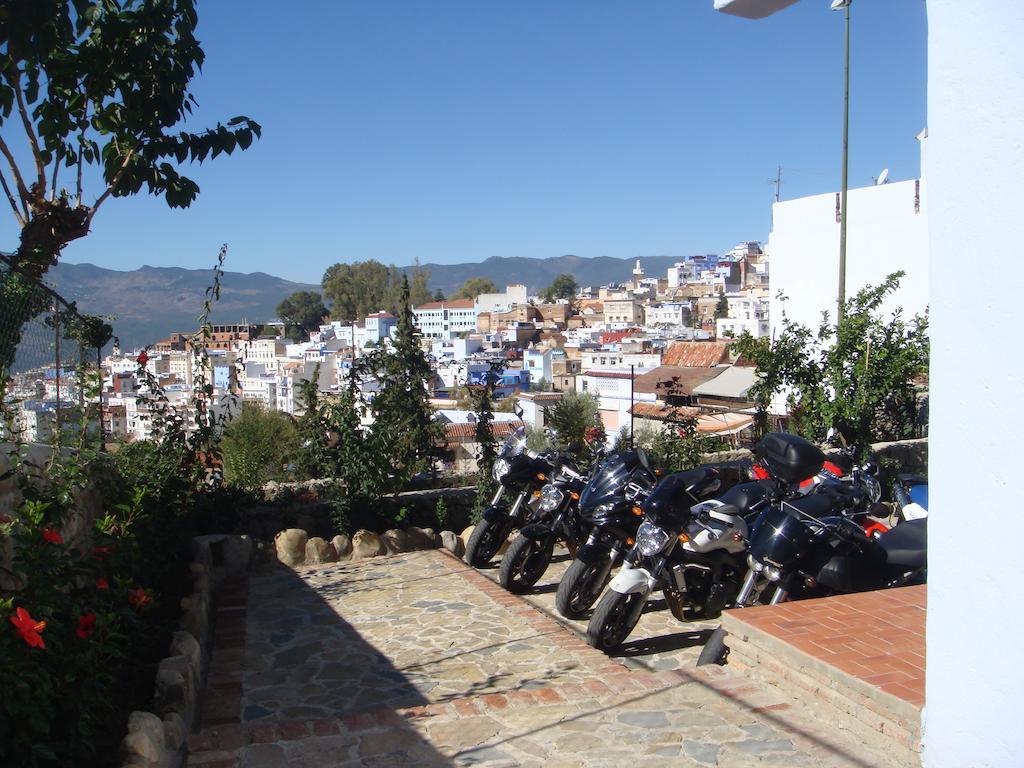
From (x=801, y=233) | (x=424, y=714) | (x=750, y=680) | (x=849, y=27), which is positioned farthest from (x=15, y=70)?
(x=801, y=233)

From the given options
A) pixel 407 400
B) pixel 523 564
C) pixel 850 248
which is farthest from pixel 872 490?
pixel 850 248

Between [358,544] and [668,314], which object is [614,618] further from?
[668,314]

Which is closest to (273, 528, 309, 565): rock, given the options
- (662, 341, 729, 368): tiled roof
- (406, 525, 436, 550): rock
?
(406, 525, 436, 550): rock

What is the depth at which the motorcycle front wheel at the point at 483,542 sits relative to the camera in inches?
325

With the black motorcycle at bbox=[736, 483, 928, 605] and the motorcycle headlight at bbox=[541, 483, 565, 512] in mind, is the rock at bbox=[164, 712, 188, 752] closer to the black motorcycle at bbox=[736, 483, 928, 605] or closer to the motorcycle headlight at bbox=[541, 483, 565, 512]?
the black motorcycle at bbox=[736, 483, 928, 605]

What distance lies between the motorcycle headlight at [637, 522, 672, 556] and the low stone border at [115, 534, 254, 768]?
2.56 metres

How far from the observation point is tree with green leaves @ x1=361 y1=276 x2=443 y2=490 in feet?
33.0

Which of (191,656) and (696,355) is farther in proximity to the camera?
(696,355)

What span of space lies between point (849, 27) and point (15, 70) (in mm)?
14112

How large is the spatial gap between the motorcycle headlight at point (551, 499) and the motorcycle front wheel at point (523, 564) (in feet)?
1.04

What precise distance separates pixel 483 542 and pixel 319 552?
5.05 ft

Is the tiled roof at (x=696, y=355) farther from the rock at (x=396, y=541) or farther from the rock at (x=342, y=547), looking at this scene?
the rock at (x=342, y=547)

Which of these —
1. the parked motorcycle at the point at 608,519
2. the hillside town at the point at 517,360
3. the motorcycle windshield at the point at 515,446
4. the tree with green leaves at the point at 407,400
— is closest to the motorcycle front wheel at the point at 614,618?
the parked motorcycle at the point at 608,519

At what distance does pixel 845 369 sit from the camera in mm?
11844
